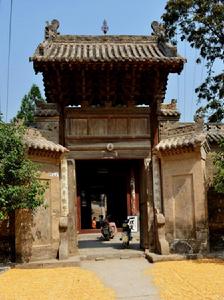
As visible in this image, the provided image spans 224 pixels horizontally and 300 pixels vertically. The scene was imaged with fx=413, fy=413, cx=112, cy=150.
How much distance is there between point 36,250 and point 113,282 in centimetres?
359

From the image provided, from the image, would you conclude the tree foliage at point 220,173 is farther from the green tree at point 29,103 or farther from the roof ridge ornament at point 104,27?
the green tree at point 29,103

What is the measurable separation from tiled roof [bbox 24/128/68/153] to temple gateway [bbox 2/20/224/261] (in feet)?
0.10

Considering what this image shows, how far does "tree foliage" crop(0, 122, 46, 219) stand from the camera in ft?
33.7

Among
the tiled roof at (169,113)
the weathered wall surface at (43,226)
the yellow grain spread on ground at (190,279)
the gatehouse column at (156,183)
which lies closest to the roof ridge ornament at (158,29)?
the tiled roof at (169,113)

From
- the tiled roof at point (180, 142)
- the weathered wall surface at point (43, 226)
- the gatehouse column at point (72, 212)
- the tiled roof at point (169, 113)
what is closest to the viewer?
the weathered wall surface at point (43, 226)

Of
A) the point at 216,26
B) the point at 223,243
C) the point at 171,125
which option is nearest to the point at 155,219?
the point at 223,243

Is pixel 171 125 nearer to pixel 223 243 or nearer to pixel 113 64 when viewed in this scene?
pixel 113 64

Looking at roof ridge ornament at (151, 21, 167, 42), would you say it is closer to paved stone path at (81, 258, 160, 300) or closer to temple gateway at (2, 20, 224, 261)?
temple gateway at (2, 20, 224, 261)

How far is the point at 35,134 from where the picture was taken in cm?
1232

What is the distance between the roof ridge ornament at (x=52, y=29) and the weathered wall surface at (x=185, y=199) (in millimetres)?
5683

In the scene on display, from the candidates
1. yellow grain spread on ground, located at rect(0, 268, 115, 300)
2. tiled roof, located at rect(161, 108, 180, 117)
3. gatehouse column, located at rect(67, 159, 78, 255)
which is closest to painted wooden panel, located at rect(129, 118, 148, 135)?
tiled roof, located at rect(161, 108, 180, 117)

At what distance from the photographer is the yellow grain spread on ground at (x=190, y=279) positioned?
6.99 m

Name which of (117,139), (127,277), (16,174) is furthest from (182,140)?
(16,174)

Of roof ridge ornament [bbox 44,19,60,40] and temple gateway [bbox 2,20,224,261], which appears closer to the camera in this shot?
temple gateway [bbox 2,20,224,261]
